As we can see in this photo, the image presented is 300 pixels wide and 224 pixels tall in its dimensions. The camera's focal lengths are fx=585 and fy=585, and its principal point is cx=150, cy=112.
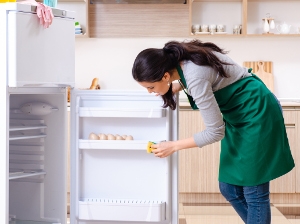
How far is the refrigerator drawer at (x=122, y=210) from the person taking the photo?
252cm

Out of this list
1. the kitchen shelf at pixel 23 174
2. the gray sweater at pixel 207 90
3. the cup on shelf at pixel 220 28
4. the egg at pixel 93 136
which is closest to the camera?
the gray sweater at pixel 207 90

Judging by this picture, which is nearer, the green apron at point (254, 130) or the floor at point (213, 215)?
the green apron at point (254, 130)

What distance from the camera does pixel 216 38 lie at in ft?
14.8

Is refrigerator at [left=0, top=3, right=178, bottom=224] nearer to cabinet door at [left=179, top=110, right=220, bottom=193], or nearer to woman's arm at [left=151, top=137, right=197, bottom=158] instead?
woman's arm at [left=151, top=137, right=197, bottom=158]

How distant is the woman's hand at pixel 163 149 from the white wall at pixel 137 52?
221 centimetres

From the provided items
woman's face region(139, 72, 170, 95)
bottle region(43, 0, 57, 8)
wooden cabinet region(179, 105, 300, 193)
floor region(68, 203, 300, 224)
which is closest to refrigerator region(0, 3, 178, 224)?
bottle region(43, 0, 57, 8)

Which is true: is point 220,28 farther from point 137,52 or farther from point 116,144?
point 116,144

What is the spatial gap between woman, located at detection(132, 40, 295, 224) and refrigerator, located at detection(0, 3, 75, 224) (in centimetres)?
43

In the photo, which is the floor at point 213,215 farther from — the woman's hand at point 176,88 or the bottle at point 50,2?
the bottle at point 50,2

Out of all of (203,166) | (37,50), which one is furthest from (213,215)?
(37,50)

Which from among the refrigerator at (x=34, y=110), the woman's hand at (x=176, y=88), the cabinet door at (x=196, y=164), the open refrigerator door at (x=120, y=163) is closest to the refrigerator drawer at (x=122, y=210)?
the open refrigerator door at (x=120, y=163)

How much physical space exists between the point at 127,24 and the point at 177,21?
1.26 feet

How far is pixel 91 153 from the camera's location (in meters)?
2.60
